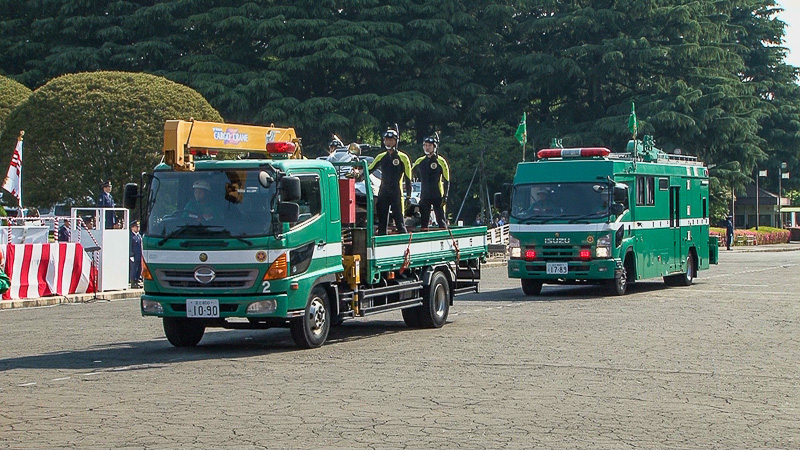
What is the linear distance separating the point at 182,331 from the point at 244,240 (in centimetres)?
184

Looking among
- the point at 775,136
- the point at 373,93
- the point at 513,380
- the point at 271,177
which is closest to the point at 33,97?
the point at 373,93

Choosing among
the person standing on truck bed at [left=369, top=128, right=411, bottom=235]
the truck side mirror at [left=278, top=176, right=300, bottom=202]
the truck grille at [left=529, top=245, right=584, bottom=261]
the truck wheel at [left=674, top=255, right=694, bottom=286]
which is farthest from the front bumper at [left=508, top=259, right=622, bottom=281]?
the truck side mirror at [left=278, top=176, right=300, bottom=202]

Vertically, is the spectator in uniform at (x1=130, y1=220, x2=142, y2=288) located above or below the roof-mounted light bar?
below

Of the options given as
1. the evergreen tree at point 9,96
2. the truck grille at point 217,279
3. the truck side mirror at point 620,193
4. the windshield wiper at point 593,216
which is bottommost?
the truck grille at point 217,279

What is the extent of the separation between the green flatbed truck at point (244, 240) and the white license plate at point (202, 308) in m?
0.01

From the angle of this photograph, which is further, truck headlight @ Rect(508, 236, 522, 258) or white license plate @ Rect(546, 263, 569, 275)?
truck headlight @ Rect(508, 236, 522, 258)

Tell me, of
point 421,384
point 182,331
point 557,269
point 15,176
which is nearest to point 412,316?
point 182,331

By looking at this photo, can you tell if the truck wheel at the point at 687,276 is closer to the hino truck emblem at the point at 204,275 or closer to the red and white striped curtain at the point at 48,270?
the red and white striped curtain at the point at 48,270

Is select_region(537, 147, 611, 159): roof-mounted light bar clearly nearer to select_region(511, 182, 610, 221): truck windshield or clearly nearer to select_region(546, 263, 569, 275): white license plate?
select_region(511, 182, 610, 221): truck windshield

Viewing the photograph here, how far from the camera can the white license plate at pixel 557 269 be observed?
23.6 metres

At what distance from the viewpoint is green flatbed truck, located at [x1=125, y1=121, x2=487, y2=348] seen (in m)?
13.8

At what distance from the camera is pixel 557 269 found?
2361 centimetres

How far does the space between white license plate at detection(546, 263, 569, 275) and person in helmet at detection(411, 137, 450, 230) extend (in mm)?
6368

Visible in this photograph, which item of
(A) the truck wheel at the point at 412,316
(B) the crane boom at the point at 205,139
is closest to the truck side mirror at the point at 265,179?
(B) the crane boom at the point at 205,139
